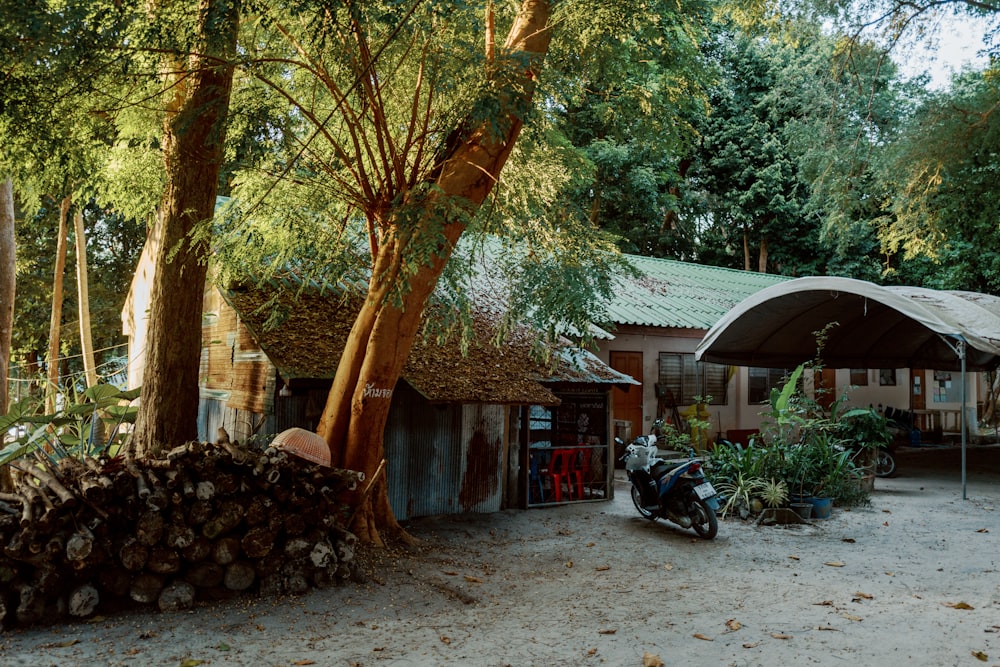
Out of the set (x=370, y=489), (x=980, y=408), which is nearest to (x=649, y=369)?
(x=370, y=489)

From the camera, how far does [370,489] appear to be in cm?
719

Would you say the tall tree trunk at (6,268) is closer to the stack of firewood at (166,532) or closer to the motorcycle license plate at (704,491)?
the stack of firewood at (166,532)

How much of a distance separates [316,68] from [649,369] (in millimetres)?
10061

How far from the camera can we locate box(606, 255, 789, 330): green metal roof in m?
15.1

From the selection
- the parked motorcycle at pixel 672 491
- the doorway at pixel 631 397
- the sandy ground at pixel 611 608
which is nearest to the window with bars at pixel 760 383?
the doorway at pixel 631 397

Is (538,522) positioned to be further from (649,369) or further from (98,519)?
(649,369)

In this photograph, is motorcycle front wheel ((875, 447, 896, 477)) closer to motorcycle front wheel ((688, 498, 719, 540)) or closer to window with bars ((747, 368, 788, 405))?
window with bars ((747, 368, 788, 405))

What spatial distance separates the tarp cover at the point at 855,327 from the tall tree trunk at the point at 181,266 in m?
8.49

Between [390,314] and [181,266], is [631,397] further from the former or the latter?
[181,266]

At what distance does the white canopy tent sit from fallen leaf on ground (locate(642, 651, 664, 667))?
7.44 metres

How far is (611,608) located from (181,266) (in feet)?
17.5

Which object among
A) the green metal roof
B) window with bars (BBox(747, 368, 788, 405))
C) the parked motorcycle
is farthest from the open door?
the parked motorcycle

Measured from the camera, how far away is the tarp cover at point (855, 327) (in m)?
11.1

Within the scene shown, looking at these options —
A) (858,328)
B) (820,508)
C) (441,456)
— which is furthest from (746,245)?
(441,456)
